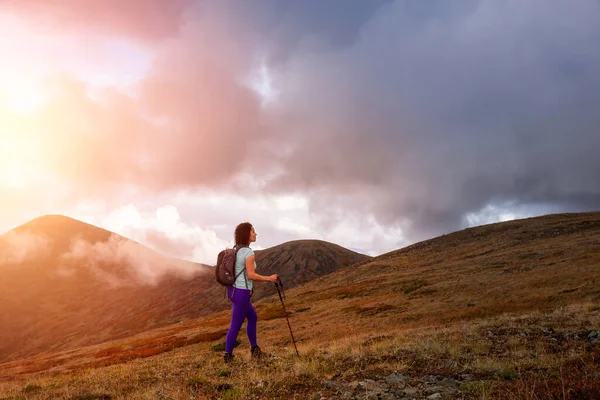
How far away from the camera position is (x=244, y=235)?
36.4 feet

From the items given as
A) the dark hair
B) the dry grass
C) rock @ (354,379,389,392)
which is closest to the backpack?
the dark hair

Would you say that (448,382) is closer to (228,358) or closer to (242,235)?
(228,358)

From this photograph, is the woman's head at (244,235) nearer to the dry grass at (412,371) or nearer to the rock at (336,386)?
the dry grass at (412,371)

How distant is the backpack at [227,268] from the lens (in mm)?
10562

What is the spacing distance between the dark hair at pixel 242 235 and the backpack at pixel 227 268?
0.93 feet

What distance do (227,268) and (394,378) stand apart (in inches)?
209

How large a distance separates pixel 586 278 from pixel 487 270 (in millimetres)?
17513

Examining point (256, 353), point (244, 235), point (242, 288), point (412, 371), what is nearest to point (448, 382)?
point (412, 371)

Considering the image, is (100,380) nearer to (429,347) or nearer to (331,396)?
(331,396)

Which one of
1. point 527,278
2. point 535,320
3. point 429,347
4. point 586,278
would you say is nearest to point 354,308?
point 527,278

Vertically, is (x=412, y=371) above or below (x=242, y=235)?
below

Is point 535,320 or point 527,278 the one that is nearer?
point 535,320

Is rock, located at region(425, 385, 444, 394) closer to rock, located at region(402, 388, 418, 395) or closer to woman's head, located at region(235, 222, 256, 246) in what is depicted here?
rock, located at region(402, 388, 418, 395)

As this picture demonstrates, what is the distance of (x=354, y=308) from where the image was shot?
44719 millimetres
